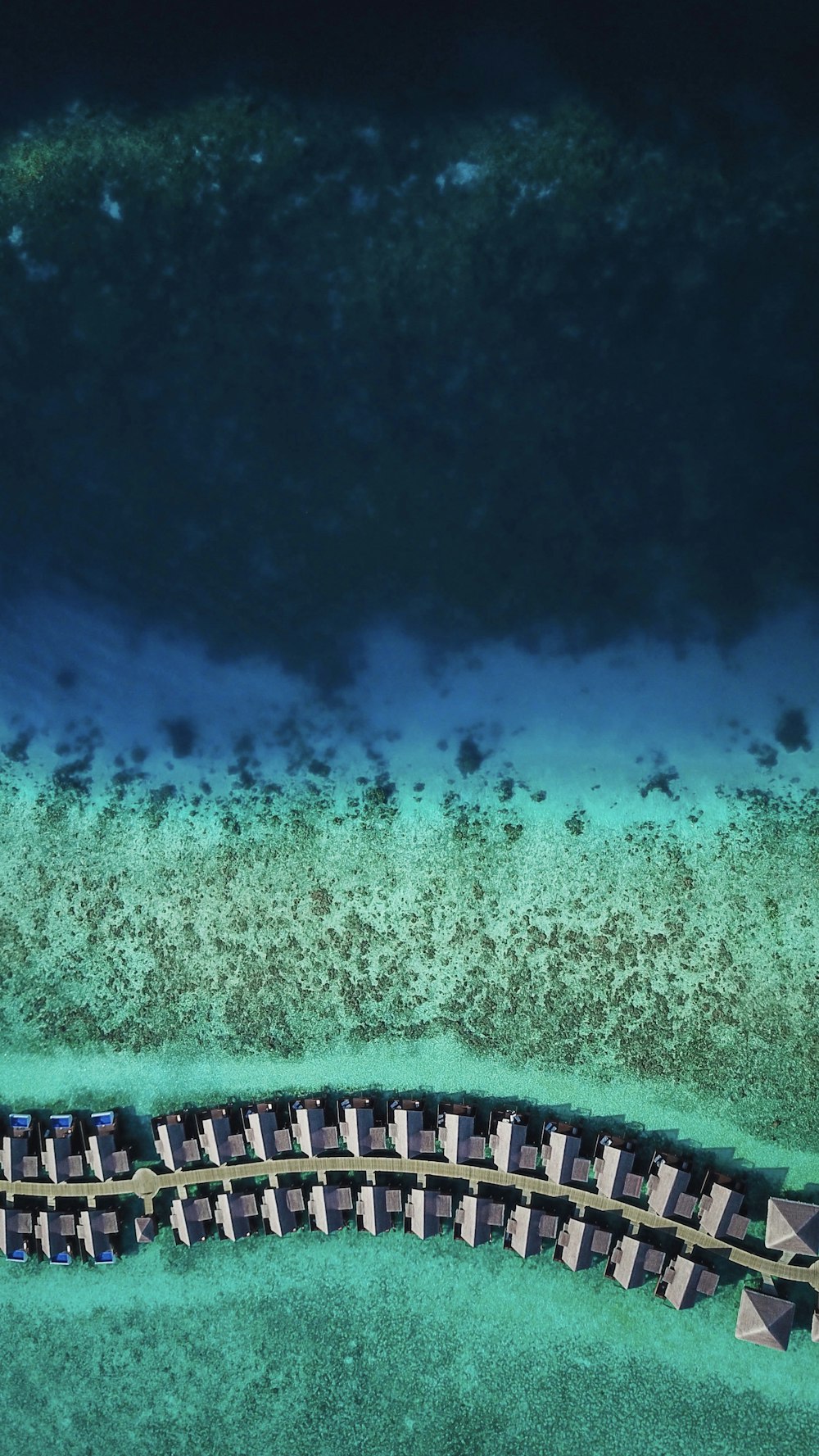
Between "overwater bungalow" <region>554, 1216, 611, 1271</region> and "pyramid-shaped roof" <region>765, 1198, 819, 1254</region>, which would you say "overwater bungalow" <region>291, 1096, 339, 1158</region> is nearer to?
"overwater bungalow" <region>554, 1216, 611, 1271</region>

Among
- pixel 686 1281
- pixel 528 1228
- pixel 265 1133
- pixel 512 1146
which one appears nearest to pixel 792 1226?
pixel 686 1281

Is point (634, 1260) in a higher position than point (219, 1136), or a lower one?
lower

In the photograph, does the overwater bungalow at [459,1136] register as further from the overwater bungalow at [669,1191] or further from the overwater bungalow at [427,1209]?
the overwater bungalow at [669,1191]

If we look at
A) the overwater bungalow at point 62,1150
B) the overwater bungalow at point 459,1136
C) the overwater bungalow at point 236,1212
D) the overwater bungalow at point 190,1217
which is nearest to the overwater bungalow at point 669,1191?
the overwater bungalow at point 459,1136

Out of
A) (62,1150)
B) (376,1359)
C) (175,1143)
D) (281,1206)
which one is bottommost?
(376,1359)

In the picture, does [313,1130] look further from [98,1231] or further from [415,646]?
[415,646]

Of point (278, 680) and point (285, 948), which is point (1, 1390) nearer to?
point (285, 948)

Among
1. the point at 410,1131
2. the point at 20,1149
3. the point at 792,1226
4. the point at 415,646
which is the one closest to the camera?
the point at 792,1226
